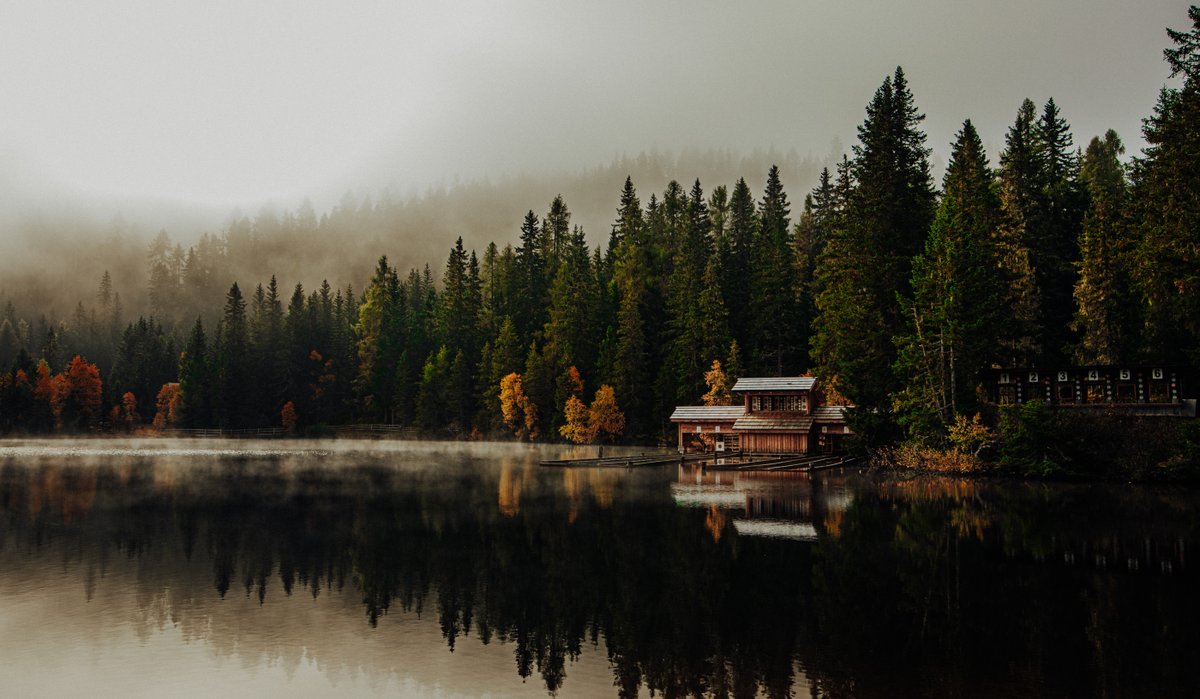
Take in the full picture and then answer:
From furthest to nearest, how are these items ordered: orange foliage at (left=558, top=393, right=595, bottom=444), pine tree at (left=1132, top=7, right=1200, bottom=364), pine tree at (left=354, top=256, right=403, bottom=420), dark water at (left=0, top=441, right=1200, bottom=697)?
pine tree at (left=354, top=256, right=403, bottom=420), orange foliage at (left=558, top=393, right=595, bottom=444), pine tree at (left=1132, top=7, right=1200, bottom=364), dark water at (left=0, top=441, right=1200, bottom=697)

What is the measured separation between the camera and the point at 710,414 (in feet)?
246

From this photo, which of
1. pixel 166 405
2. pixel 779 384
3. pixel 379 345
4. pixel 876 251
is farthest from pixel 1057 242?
pixel 166 405

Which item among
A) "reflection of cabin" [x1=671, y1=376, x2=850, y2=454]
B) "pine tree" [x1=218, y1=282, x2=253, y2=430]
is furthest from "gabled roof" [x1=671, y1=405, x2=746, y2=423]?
"pine tree" [x1=218, y1=282, x2=253, y2=430]

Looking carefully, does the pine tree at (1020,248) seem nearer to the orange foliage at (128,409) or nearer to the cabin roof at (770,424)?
the cabin roof at (770,424)

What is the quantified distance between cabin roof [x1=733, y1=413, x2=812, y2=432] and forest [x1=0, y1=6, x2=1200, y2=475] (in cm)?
478

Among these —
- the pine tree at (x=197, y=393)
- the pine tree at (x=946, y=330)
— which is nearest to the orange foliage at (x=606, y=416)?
the pine tree at (x=946, y=330)

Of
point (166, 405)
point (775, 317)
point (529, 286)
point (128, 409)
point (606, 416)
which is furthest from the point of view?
point (166, 405)

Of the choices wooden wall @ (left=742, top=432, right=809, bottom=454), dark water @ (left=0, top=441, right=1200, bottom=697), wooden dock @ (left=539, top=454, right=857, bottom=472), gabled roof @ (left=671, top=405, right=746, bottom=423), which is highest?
gabled roof @ (left=671, top=405, right=746, bottom=423)

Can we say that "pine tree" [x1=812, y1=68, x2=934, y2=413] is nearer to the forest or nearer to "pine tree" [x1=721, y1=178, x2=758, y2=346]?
the forest

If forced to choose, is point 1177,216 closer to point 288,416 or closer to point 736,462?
point 736,462

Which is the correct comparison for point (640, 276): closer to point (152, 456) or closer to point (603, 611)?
point (152, 456)

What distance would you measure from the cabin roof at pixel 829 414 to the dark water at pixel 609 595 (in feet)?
72.5

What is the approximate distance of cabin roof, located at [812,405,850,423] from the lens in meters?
65.2

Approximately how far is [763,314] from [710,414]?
21.1 m
